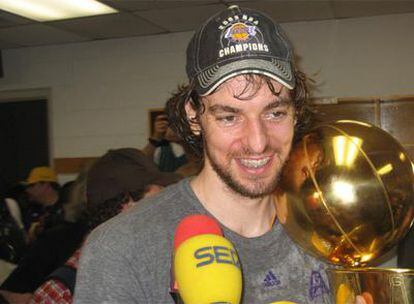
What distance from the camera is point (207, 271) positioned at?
2.38 ft

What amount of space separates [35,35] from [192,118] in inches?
136

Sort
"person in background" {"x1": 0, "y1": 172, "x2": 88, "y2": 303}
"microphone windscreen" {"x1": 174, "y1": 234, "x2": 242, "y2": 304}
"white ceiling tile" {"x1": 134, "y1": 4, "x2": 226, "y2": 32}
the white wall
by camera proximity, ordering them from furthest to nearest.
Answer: the white wall < "white ceiling tile" {"x1": 134, "y1": 4, "x2": 226, "y2": 32} < "person in background" {"x1": 0, "y1": 172, "x2": 88, "y2": 303} < "microphone windscreen" {"x1": 174, "y1": 234, "x2": 242, "y2": 304}

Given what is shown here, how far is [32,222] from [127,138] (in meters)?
1.18

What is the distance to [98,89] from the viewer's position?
447cm

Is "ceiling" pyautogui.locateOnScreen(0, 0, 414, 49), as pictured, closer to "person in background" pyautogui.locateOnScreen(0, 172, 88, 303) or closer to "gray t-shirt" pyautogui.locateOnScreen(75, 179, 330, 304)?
"person in background" pyautogui.locateOnScreen(0, 172, 88, 303)

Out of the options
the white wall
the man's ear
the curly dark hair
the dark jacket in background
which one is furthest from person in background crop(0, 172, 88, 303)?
the white wall

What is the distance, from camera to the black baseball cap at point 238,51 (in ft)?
3.17

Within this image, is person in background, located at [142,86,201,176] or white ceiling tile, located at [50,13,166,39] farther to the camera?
white ceiling tile, located at [50,13,166,39]

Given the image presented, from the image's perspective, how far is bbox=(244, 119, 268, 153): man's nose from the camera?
3.08 ft

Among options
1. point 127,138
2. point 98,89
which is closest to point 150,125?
point 127,138

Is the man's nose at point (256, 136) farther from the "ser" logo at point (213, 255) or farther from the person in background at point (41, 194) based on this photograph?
the person in background at point (41, 194)

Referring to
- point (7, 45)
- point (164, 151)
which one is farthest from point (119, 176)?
point (7, 45)

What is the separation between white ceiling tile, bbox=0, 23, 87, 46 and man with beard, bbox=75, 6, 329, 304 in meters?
3.24

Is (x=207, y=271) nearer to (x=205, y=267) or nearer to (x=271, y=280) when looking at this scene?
(x=205, y=267)
